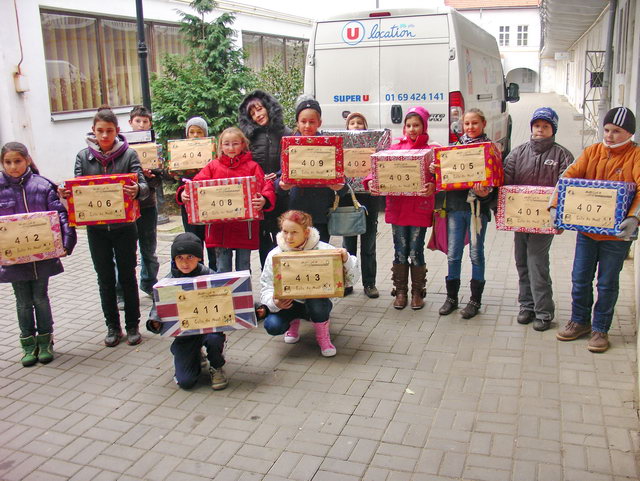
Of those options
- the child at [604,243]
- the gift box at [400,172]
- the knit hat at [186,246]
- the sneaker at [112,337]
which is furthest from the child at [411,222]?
the sneaker at [112,337]

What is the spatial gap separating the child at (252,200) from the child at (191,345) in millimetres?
755

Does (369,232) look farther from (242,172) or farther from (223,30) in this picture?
(223,30)

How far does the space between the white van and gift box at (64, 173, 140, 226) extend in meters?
5.11

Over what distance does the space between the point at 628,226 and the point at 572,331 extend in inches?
43.1

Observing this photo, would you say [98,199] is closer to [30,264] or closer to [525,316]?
[30,264]

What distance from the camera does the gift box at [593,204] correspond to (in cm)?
483

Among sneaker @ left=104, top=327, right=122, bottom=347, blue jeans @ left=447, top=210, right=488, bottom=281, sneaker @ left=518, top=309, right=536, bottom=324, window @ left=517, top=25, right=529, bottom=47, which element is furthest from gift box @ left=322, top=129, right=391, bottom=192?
window @ left=517, top=25, right=529, bottom=47

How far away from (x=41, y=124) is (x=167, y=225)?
4.52 meters

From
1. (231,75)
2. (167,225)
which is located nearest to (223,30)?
(231,75)

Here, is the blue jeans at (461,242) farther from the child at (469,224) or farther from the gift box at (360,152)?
the gift box at (360,152)

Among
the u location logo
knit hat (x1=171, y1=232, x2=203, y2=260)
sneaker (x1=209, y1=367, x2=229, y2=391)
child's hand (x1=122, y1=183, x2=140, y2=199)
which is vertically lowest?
sneaker (x1=209, y1=367, x2=229, y2=391)

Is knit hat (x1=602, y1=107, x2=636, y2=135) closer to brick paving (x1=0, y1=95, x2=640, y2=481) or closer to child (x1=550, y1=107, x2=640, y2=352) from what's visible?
child (x1=550, y1=107, x2=640, y2=352)

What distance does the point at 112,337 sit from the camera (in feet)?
19.2

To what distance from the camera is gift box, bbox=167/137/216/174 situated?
21.4 ft
